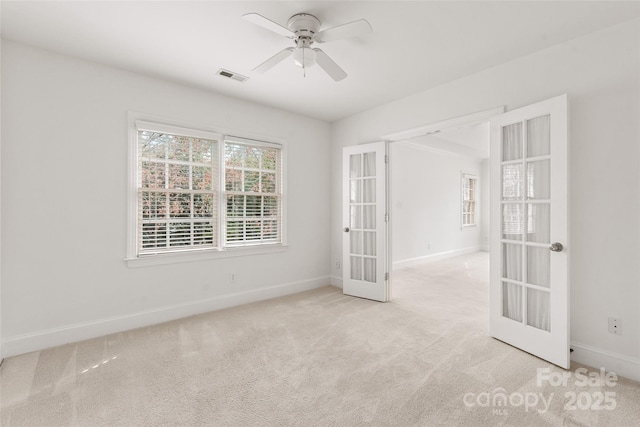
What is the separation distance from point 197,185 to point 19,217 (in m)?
1.58

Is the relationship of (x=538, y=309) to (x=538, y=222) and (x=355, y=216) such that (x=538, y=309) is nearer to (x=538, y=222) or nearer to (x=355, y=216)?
(x=538, y=222)

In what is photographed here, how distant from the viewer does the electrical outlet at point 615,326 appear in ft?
7.61

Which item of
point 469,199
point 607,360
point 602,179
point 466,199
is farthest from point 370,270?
point 469,199

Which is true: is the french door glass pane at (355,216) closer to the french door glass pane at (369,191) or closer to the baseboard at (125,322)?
the french door glass pane at (369,191)

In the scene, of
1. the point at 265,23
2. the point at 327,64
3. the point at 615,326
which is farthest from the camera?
the point at 327,64

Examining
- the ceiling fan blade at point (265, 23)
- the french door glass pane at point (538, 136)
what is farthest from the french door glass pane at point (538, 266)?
the ceiling fan blade at point (265, 23)

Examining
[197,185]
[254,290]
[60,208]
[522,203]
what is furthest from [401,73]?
[60,208]

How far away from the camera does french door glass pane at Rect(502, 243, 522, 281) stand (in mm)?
2775

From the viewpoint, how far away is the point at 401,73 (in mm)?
3205

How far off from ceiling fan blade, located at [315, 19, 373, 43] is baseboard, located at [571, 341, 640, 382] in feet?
10.1

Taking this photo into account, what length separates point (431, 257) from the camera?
7.19m

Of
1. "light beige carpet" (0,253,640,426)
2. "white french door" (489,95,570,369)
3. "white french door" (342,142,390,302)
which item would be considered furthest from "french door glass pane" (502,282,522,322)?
"white french door" (342,142,390,302)

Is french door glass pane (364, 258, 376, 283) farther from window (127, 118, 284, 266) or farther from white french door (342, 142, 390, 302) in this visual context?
window (127, 118, 284, 266)

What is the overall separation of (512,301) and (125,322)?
12.9ft
